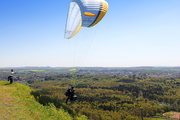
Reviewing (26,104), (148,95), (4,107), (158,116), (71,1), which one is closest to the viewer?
(4,107)

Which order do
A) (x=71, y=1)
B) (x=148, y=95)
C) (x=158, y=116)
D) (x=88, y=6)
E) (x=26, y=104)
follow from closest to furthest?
(x=26, y=104) < (x=88, y=6) < (x=71, y=1) < (x=158, y=116) < (x=148, y=95)

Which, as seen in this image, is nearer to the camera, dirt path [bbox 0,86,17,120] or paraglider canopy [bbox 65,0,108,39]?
dirt path [bbox 0,86,17,120]

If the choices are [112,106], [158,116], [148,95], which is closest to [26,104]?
[112,106]

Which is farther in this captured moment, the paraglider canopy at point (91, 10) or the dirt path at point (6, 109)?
the paraglider canopy at point (91, 10)

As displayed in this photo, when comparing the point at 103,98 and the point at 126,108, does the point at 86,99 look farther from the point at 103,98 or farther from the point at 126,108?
the point at 126,108

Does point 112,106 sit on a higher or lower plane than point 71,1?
lower

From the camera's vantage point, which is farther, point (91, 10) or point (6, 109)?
point (91, 10)

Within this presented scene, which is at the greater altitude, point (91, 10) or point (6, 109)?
point (91, 10)

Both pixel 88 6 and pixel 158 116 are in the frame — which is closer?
pixel 88 6

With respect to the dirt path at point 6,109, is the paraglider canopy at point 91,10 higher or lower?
higher

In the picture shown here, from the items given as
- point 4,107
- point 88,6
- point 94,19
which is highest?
point 88,6

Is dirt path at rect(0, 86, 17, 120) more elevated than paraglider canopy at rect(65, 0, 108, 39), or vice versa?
paraglider canopy at rect(65, 0, 108, 39)
